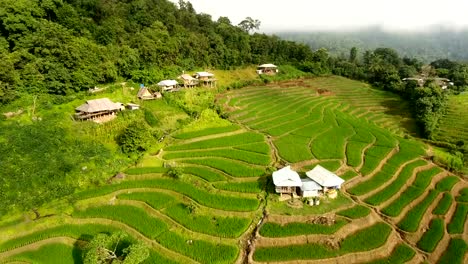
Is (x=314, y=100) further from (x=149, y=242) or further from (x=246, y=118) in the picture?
(x=149, y=242)

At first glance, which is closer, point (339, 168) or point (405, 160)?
point (339, 168)

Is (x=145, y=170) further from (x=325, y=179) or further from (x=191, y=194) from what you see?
(x=325, y=179)

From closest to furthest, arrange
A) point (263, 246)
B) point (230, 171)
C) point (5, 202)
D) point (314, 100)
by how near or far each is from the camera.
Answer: point (263, 246) < point (5, 202) < point (230, 171) < point (314, 100)

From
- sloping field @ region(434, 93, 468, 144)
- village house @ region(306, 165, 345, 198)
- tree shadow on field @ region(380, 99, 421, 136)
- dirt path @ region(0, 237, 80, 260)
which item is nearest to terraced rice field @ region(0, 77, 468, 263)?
dirt path @ region(0, 237, 80, 260)

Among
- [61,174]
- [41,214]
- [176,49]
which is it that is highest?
[176,49]

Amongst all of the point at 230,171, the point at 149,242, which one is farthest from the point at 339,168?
the point at 149,242

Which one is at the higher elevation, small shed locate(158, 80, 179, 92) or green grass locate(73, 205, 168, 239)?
small shed locate(158, 80, 179, 92)

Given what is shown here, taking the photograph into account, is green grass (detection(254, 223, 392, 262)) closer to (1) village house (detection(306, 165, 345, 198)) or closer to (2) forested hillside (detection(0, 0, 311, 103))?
(1) village house (detection(306, 165, 345, 198))
